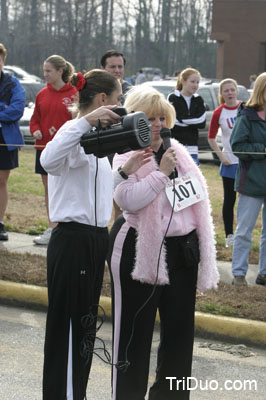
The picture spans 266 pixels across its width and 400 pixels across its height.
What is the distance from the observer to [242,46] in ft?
158

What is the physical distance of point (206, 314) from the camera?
18.3 feet

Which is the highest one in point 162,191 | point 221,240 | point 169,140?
point 169,140

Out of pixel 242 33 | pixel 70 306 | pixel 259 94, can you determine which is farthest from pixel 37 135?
pixel 242 33

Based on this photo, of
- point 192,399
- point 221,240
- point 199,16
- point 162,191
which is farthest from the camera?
point 199,16

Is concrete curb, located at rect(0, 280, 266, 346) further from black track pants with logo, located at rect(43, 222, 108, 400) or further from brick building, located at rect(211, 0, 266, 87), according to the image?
brick building, located at rect(211, 0, 266, 87)

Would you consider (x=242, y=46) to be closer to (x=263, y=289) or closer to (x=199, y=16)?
(x=199, y=16)

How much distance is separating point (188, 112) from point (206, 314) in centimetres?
297

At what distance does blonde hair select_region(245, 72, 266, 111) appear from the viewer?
5986mm

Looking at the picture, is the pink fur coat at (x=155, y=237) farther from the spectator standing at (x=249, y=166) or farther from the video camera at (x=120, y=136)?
the spectator standing at (x=249, y=166)

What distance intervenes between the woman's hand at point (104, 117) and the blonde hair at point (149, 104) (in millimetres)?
485

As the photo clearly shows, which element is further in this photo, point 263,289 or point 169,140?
point 263,289

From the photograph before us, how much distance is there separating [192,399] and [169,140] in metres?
1.67

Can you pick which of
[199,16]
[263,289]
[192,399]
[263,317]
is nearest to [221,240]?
[263,289]

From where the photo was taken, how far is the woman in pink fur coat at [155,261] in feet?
12.0
